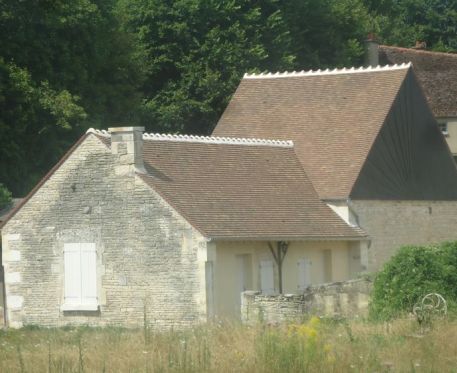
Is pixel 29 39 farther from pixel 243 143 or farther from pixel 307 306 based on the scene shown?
pixel 307 306

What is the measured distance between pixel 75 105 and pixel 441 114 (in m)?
22.1

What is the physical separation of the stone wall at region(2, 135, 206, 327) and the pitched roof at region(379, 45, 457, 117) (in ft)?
103

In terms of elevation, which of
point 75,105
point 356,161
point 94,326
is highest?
point 75,105

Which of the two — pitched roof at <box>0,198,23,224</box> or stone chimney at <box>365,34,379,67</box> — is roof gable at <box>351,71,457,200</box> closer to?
pitched roof at <box>0,198,23,224</box>

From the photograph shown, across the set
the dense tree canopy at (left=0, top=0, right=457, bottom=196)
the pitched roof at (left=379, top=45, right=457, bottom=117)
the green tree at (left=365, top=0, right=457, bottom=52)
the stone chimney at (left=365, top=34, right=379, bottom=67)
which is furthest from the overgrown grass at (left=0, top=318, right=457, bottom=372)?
the green tree at (left=365, top=0, right=457, bottom=52)

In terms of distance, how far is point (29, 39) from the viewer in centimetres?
4834

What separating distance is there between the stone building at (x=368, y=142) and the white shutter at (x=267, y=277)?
4063 millimetres

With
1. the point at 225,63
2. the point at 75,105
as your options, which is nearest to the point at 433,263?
the point at 75,105

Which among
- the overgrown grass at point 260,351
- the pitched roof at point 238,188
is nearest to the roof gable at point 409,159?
the pitched roof at point 238,188

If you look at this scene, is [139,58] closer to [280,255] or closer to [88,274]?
[280,255]

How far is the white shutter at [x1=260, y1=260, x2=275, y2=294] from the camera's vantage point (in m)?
34.9

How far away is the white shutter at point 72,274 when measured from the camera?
34619mm

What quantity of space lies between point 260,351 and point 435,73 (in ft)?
162

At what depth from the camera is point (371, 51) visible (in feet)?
211
